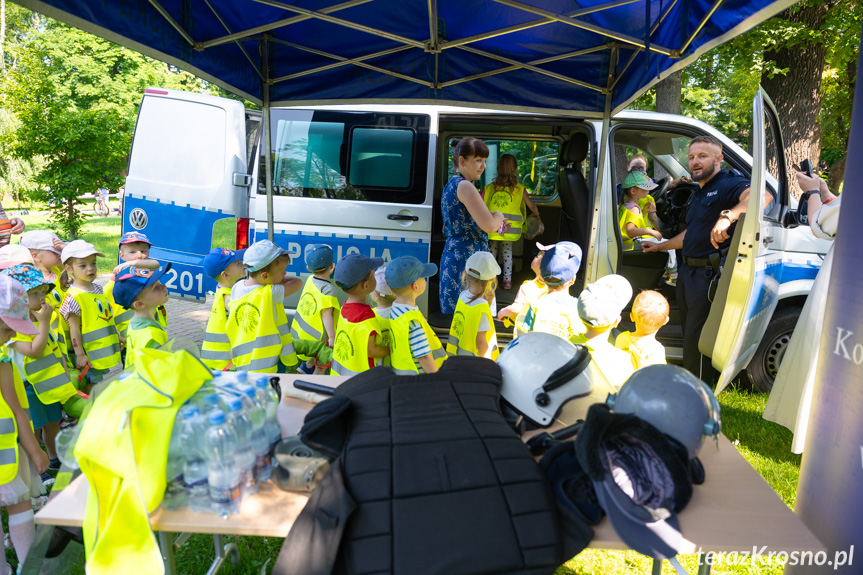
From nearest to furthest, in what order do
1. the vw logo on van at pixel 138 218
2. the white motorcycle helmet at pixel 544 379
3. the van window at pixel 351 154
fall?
the white motorcycle helmet at pixel 544 379, the van window at pixel 351 154, the vw logo on van at pixel 138 218

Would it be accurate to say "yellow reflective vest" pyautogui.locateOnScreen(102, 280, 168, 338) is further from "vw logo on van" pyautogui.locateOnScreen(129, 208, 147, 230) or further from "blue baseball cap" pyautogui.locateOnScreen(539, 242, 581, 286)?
"blue baseball cap" pyautogui.locateOnScreen(539, 242, 581, 286)

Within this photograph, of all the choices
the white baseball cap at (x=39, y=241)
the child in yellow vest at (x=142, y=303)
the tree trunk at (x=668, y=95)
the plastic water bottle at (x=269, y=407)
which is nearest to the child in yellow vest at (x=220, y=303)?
the child in yellow vest at (x=142, y=303)

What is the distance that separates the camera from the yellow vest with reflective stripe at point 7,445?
210 cm

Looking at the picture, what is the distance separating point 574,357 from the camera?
183cm

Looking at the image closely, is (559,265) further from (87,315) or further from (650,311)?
(87,315)

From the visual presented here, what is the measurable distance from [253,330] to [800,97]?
27.1ft

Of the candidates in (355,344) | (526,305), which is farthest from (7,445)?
(526,305)

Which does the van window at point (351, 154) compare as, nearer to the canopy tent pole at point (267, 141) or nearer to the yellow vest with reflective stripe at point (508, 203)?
the canopy tent pole at point (267, 141)

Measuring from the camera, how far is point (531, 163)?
605cm

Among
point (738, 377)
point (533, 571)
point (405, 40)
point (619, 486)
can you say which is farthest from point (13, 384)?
point (738, 377)

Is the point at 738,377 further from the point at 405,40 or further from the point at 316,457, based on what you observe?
the point at 316,457

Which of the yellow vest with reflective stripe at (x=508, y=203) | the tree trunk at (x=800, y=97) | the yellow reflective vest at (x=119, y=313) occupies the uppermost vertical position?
the tree trunk at (x=800, y=97)

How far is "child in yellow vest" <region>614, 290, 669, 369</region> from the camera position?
2.72 metres

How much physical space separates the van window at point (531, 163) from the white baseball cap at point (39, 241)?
3.45 m
